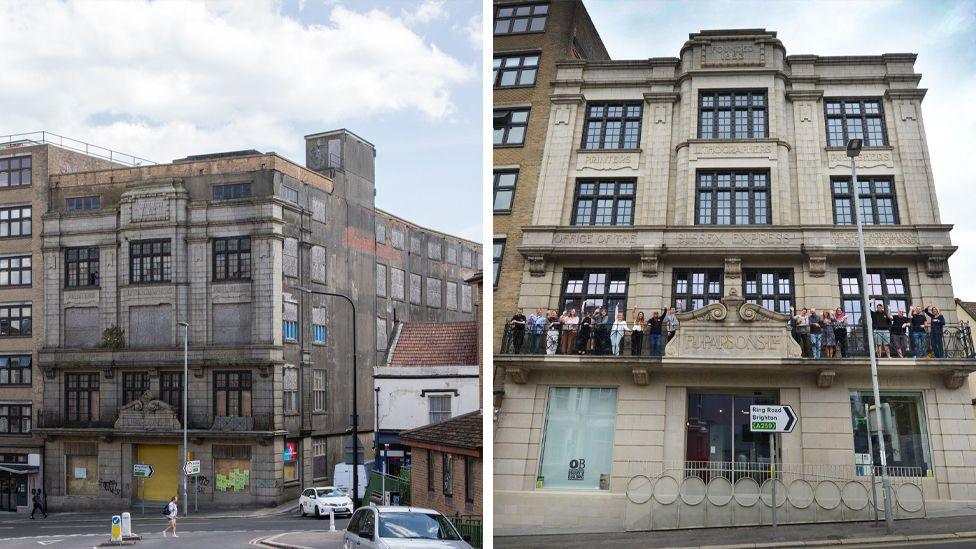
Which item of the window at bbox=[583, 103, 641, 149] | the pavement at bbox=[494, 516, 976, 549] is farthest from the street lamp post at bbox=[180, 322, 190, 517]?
the window at bbox=[583, 103, 641, 149]

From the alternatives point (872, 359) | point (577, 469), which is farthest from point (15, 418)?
point (872, 359)

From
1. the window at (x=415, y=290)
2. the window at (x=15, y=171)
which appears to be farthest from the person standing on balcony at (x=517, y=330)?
the window at (x=15, y=171)

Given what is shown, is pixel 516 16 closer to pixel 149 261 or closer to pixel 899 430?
pixel 899 430

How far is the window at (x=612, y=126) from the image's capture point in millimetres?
7035

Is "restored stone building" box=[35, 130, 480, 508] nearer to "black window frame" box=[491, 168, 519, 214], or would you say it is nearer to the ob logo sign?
"black window frame" box=[491, 168, 519, 214]

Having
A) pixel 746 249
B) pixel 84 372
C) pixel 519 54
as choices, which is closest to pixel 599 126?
pixel 519 54

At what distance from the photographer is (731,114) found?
22.7 ft

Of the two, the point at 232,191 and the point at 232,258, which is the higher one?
the point at 232,191

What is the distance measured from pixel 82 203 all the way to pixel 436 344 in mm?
7847

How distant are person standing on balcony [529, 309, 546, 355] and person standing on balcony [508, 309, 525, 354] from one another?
6 cm

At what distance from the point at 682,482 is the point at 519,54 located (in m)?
3.72

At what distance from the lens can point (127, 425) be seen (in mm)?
16078

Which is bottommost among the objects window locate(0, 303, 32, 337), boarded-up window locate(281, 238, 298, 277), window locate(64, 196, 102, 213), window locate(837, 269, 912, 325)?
window locate(837, 269, 912, 325)

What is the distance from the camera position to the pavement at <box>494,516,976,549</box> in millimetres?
5879
